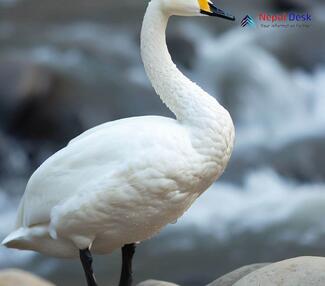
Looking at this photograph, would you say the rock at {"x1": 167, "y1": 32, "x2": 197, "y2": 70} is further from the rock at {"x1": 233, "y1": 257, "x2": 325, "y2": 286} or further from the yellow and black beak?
the rock at {"x1": 233, "y1": 257, "x2": 325, "y2": 286}

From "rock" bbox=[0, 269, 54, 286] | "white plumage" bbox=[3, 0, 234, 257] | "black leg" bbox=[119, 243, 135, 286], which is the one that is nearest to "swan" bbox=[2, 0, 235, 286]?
"white plumage" bbox=[3, 0, 234, 257]

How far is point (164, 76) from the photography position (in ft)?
13.0

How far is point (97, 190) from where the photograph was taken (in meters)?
3.56

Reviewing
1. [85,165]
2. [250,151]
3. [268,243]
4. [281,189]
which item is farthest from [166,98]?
[250,151]

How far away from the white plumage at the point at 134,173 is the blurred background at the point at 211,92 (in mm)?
3695

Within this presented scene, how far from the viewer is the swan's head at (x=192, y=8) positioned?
12.7 feet

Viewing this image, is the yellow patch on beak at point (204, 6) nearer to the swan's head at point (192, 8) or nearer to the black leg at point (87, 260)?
the swan's head at point (192, 8)

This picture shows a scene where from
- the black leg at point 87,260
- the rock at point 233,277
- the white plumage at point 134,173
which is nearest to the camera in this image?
the white plumage at point 134,173

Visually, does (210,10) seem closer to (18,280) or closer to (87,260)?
(87,260)

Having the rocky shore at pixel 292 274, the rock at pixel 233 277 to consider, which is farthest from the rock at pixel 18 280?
the rocky shore at pixel 292 274

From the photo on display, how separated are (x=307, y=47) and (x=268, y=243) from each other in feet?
12.4

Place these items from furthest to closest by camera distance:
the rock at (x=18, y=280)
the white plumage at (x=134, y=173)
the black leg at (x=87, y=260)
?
1. the rock at (x=18, y=280)
2. the black leg at (x=87, y=260)
3. the white plumage at (x=134, y=173)

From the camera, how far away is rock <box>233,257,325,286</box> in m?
3.56

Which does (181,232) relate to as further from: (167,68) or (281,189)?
(167,68)
